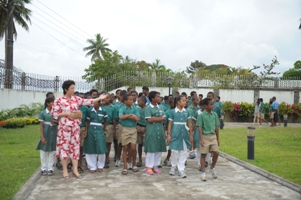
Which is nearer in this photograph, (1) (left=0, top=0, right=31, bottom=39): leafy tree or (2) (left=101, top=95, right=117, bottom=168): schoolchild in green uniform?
(2) (left=101, top=95, right=117, bottom=168): schoolchild in green uniform

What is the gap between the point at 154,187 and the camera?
7.06 m

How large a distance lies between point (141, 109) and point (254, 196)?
362cm

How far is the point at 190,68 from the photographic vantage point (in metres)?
68.5

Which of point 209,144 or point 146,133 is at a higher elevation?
point 146,133

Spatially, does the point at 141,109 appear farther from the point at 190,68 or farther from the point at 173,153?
the point at 190,68

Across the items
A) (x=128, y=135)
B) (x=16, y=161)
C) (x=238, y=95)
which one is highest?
(x=238, y=95)

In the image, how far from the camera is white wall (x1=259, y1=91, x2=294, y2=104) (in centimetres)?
2856

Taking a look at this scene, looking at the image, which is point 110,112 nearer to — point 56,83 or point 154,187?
point 154,187

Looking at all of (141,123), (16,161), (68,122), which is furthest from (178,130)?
(16,161)

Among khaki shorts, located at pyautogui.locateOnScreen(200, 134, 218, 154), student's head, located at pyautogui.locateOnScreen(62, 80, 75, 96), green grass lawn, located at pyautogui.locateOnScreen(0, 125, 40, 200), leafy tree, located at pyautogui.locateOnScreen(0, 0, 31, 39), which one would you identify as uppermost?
leafy tree, located at pyautogui.locateOnScreen(0, 0, 31, 39)

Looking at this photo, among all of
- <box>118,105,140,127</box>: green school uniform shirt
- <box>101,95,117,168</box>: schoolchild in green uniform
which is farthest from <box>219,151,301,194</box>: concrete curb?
<box>101,95,117,168</box>: schoolchild in green uniform

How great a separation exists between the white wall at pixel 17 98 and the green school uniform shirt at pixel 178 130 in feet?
47.0

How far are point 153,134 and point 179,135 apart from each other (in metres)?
0.64

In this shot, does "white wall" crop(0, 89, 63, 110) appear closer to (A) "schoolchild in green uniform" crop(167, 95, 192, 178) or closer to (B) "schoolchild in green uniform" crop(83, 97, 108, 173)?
(B) "schoolchild in green uniform" crop(83, 97, 108, 173)
